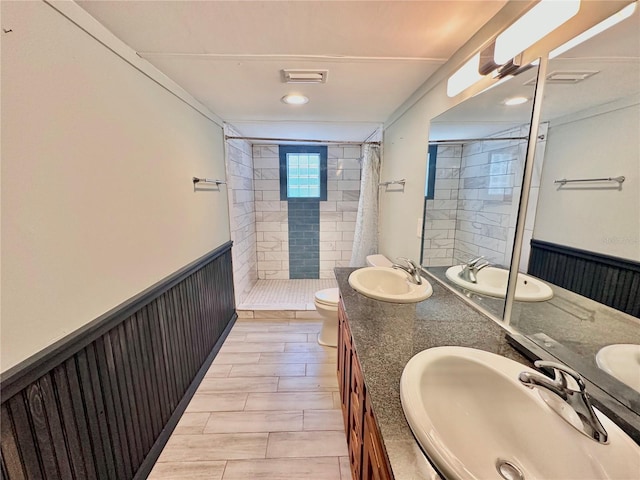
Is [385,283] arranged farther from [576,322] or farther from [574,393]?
[574,393]

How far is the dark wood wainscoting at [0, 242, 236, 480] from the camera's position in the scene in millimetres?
817

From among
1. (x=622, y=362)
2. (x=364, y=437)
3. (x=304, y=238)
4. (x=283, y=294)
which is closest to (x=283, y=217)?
(x=304, y=238)

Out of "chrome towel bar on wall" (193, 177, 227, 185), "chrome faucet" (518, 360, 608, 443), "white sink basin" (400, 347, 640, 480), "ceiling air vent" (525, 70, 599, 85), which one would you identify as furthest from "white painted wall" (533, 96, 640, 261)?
"chrome towel bar on wall" (193, 177, 227, 185)

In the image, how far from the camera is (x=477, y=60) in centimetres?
117

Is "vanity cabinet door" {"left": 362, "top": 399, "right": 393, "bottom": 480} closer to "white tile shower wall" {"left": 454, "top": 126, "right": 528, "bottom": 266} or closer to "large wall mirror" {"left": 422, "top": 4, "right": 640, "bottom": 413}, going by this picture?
"large wall mirror" {"left": 422, "top": 4, "right": 640, "bottom": 413}

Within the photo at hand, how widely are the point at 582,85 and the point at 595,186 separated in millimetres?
326

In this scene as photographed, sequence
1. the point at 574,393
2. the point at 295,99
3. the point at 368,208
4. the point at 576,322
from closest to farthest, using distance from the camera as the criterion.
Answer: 1. the point at 574,393
2. the point at 576,322
3. the point at 295,99
4. the point at 368,208

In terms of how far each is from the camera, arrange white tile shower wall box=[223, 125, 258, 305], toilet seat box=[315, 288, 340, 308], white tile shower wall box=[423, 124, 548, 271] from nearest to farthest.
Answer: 1. white tile shower wall box=[423, 124, 548, 271]
2. toilet seat box=[315, 288, 340, 308]
3. white tile shower wall box=[223, 125, 258, 305]

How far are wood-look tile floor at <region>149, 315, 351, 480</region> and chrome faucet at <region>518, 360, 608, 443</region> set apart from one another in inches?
45.6

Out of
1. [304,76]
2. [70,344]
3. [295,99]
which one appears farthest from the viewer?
[295,99]

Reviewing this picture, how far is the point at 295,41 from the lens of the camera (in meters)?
1.21

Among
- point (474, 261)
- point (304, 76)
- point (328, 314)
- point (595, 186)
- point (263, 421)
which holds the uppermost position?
point (304, 76)

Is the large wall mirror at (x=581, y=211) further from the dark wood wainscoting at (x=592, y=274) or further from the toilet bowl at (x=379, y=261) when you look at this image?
the toilet bowl at (x=379, y=261)

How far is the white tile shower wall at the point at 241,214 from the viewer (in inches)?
112
